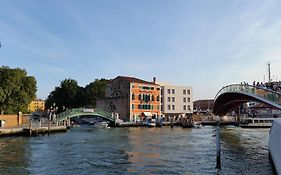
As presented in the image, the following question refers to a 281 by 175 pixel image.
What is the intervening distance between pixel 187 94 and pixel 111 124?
876 inches

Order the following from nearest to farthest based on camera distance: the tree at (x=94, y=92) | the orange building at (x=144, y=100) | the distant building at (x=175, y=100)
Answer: the orange building at (x=144, y=100) < the distant building at (x=175, y=100) < the tree at (x=94, y=92)

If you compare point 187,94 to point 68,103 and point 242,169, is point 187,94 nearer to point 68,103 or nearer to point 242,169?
point 68,103

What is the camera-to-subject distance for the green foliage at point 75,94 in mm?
75938

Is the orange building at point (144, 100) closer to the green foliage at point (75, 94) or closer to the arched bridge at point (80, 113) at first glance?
the arched bridge at point (80, 113)

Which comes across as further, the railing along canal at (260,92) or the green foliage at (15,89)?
the green foliage at (15,89)

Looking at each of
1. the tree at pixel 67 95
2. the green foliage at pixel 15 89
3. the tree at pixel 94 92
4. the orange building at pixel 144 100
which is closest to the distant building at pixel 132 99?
the orange building at pixel 144 100

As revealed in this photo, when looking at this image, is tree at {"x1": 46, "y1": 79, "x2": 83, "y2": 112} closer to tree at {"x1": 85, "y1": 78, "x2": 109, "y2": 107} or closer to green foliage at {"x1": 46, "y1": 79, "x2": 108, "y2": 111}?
green foliage at {"x1": 46, "y1": 79, "x2": 108, "y2": 111}

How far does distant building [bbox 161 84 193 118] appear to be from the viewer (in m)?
66.9

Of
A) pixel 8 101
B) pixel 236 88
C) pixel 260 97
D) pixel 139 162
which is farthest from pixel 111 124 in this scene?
pixel 139 162

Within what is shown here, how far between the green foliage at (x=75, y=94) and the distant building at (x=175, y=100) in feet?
53.6

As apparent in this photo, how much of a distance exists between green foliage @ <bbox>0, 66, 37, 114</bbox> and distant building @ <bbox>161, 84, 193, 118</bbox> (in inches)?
1232

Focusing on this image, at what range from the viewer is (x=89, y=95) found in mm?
76312

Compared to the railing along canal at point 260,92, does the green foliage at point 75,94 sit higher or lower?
higher

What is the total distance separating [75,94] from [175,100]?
80.9ft
